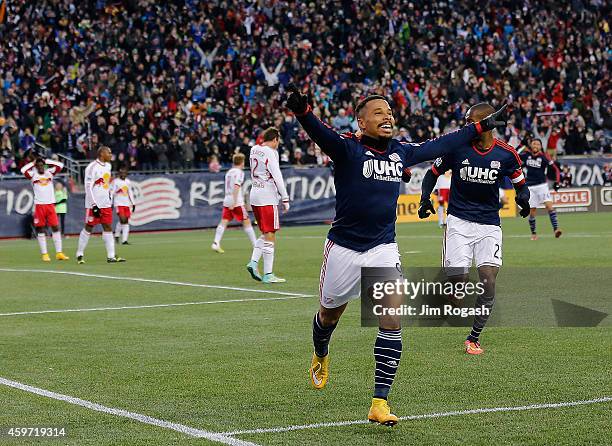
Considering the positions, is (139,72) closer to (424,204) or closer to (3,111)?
(3,111)

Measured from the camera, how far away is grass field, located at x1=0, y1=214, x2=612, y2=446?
740cm

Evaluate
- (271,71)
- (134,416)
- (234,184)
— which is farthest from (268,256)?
(271,71)

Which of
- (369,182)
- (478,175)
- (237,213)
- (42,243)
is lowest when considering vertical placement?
(42,243)

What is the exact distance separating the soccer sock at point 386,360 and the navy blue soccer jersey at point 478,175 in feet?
12.7

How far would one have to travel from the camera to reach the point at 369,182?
8.12 meters

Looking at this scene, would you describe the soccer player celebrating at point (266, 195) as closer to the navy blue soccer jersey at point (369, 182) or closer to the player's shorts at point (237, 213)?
the player's shorts at point (237, 213)

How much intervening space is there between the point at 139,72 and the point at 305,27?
9068 millimetres

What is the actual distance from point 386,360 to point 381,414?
1.52 ft

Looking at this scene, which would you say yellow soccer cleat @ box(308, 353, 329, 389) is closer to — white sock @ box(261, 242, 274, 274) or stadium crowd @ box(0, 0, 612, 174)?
white sock @ box(261, 242, 274, 274)

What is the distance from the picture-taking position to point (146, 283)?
61.9 feet

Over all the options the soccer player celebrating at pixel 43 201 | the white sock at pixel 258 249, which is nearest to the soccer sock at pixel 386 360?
the white sock at pixel 258 249

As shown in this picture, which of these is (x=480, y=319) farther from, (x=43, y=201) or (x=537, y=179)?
(x=537, y=179)

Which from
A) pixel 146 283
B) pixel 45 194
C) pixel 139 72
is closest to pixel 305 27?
pixel 139 72

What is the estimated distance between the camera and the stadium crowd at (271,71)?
3622cm
